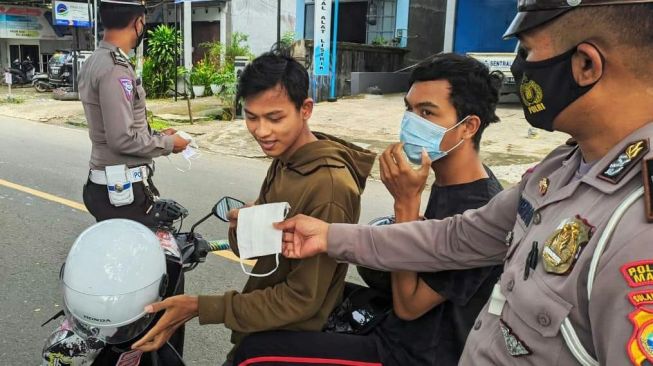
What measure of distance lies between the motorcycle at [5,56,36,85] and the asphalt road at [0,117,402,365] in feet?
46.9

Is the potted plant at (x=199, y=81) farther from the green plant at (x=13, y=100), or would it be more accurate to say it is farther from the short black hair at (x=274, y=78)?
the short black hair at (x=274, y=78)

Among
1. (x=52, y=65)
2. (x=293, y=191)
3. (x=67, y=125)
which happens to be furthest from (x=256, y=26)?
(x=293, y=191)

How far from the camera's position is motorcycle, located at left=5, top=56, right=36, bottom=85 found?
2142 cm

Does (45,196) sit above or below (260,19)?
below

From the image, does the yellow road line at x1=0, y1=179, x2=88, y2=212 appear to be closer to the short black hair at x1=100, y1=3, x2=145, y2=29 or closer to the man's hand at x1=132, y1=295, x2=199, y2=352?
the short black hair at x1=100, y1=3, x2=145, y2=29

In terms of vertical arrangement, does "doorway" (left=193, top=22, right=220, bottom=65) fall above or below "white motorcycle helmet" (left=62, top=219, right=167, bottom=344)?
above

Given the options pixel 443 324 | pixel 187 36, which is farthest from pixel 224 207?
pixel 187 36

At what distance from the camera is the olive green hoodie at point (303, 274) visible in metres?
1.50

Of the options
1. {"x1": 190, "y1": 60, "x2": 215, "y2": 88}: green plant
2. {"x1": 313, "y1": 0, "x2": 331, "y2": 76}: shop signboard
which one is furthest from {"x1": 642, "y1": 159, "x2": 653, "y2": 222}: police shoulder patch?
{"x1": 190, "y1": 60, "x2": 215, "y2": 88}: green plant

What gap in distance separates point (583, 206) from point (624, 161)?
96mm

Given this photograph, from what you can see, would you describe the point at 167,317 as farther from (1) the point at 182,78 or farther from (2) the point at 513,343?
(1) the point at 182,78

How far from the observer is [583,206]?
0.92 meters

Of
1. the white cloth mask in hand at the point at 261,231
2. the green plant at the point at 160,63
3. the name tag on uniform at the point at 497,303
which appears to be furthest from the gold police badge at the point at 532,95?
the green plant at the point at 160,63

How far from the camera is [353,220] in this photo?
5.30 feet
